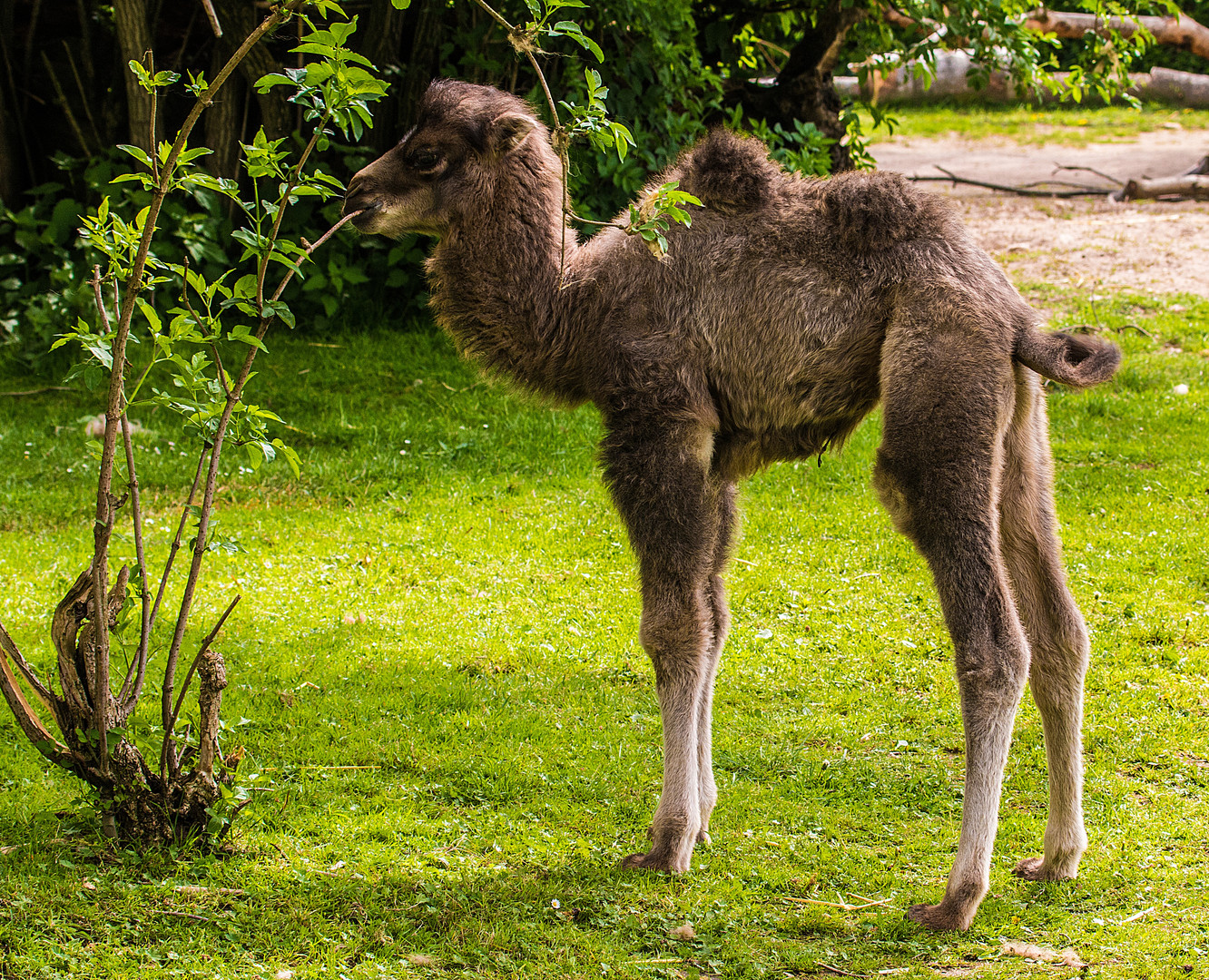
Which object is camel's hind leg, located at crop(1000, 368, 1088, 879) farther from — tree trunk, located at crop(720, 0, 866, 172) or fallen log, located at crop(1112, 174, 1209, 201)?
fallen log, located at crop(1112, 174, 1209, 201)

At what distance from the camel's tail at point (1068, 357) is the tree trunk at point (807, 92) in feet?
25.0

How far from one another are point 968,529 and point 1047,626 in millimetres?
687

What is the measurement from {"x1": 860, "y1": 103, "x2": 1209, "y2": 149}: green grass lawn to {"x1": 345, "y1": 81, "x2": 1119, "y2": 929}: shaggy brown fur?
16291mm

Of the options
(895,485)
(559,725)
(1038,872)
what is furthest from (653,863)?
(895,485)

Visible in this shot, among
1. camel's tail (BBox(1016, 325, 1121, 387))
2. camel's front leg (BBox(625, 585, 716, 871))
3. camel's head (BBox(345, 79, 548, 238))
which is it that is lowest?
camel's front leg (BBox(625, 585, 716, 871))

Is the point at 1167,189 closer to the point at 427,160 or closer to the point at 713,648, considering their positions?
the point at 713,648

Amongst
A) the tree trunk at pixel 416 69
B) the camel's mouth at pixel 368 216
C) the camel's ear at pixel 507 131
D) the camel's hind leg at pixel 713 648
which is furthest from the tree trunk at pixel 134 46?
the camel's hind leg at pixel 713 648

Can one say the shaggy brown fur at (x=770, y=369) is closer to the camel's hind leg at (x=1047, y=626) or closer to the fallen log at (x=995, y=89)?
the camel's hind leg at (x=1047, y=626)

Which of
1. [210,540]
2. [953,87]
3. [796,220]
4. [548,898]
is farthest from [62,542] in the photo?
[953,87]

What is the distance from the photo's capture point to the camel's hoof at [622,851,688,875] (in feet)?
14.7

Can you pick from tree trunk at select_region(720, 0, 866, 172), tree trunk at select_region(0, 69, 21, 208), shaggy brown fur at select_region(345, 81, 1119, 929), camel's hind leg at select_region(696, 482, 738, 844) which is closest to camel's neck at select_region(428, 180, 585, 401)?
shaggy brown fur at select_region(345, 81, 1119, 929)

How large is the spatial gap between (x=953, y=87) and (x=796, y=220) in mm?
22417

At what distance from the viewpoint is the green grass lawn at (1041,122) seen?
20.8 meters

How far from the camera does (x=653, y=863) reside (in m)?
4.51
